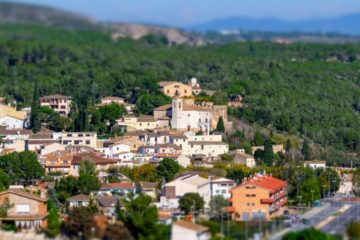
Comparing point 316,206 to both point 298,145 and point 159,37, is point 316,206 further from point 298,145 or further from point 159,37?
point 159,37

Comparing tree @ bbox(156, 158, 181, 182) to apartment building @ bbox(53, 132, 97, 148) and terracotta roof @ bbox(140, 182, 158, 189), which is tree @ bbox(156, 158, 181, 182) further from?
apartment building @ bbox(53, 132, 97, 148)

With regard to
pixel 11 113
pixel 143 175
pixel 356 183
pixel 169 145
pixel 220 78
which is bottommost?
pixel 356 183

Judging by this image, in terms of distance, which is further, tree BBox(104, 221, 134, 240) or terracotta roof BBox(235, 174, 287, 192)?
terracotta roof BBox(235, 174, 287, 192)

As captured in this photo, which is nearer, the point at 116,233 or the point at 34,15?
the point at 34,15

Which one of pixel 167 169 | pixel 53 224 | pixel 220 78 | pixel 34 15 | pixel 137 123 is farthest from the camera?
pixel 220 78

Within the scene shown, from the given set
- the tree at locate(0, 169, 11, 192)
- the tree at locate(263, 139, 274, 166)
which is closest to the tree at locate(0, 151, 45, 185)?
the tree at locate(0, 169, 11, 192)

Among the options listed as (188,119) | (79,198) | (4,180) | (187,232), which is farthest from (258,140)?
(187,232)

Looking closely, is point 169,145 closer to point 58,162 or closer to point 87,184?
point 58,162

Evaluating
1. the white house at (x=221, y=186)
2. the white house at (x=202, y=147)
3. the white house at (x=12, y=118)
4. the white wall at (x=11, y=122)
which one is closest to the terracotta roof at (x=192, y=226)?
the white house at (x=221, y=186)
